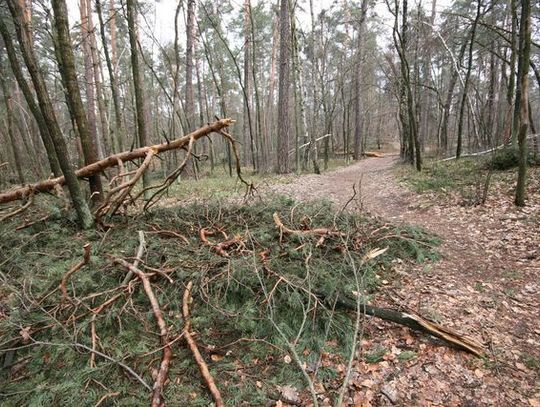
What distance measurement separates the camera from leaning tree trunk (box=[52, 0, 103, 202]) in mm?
4402

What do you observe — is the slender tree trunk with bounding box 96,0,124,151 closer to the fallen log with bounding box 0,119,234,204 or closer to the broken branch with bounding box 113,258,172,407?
the fallen log with bounding box 0,119,234,204

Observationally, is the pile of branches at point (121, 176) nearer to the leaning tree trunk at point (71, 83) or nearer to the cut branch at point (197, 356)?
the leaning tree trunk at point (71, 83)

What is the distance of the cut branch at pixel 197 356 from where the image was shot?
228 cm

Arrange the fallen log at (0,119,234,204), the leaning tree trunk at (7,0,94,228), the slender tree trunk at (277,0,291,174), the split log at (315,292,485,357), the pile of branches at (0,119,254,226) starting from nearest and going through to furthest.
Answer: the split log at (315,292,485,357), the leaning tree trunk at (7,0,94,228), the pile of branches at (0,119,254,226), the fallen log at (0,119,234,204), the slender tree trunk at (277,0,291,174)

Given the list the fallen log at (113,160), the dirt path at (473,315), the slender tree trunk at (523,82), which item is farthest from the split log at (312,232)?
the slender tree trunk at (523,82)

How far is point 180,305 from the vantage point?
3234 millimetres

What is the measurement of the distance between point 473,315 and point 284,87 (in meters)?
10.3

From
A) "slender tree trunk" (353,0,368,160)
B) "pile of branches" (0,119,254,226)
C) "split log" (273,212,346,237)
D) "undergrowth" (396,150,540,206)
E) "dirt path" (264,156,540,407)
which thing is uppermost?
"slender tree trunk" (353,0,368,160)

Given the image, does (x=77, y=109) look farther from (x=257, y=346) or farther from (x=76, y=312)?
(x=257, y=346)

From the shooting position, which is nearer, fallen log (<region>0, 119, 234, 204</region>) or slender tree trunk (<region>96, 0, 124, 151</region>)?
fallen log (<region>0, 119, 234, 204</region>)

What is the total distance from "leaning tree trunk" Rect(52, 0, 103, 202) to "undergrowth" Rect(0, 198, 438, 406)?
1.15 meters

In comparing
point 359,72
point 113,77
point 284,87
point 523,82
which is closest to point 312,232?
point 523,82

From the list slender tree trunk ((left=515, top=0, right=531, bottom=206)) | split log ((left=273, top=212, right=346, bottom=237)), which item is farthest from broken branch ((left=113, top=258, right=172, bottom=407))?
slender tree trunk ((left=515, top=0, right=531, bottom=206))

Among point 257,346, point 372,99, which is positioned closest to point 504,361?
point 257,346
